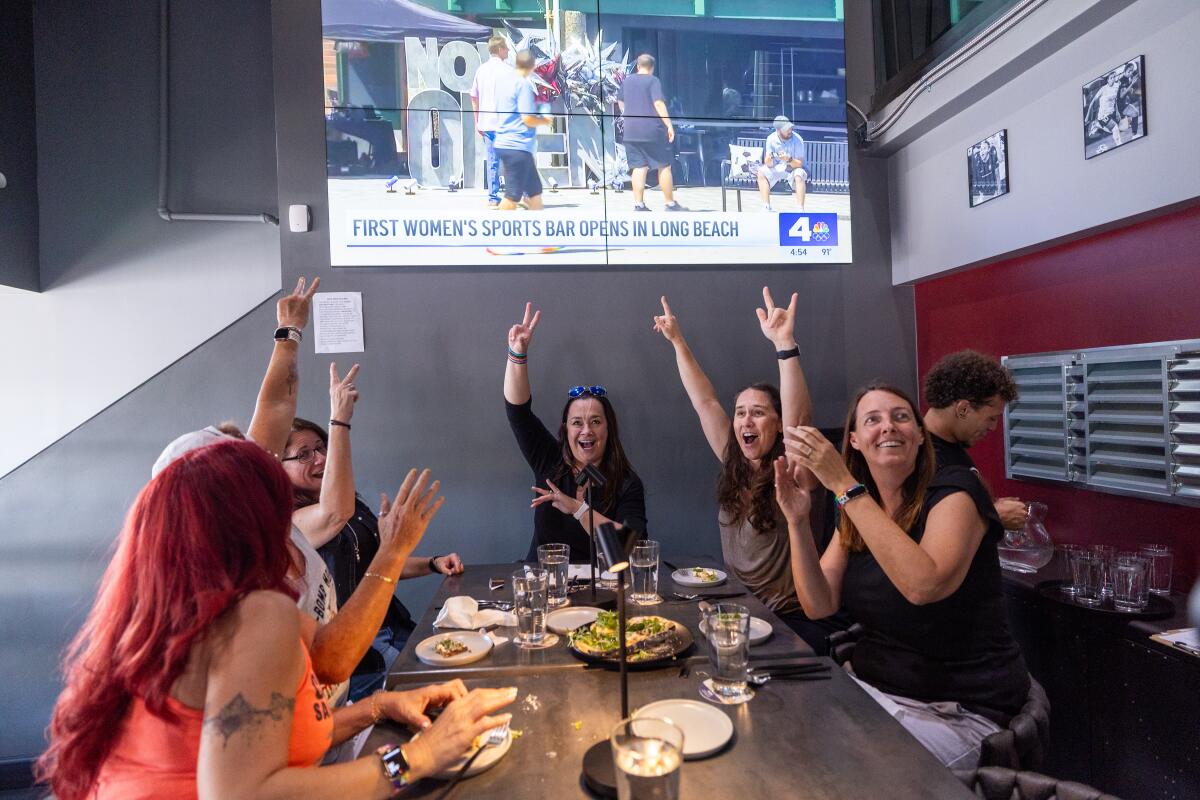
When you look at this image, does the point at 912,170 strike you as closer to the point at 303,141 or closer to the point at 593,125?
the point at 593,125

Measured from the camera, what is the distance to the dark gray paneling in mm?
3861

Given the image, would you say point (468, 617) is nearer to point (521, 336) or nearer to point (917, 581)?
point (917, 581)

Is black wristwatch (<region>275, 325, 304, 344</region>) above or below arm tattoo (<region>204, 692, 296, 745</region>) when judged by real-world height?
above

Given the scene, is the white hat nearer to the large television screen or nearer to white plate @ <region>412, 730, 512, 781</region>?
white plate @ <region>412, 730, 512, 781</region>

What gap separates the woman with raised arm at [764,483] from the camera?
2.59m

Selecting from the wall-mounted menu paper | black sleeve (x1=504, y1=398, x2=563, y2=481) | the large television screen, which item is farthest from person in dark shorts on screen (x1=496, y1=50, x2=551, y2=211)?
black sleeve (x1=504, y1=398, x2=563, y2=481)

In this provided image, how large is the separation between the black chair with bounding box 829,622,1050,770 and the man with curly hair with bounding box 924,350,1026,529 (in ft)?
2.85

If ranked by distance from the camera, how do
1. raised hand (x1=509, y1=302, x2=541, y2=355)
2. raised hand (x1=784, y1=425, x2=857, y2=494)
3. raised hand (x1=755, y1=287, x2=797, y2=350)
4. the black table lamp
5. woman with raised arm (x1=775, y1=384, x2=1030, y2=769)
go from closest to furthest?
the black table lamp → woman with raised arm (x1=775, y1=384, x2=1030, y2=769) → raised hand (x1=784, y1=425, x2=857, y2=494) → raised hand (x1=755, y1=287, x2=797, y2=350) → raised hand (x1=509, y1=302, x2=541, y2=355)

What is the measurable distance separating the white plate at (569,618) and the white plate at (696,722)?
56 centimetres

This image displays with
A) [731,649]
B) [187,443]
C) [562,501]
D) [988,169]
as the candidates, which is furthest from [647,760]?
[988,169]

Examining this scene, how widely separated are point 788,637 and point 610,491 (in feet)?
4.45

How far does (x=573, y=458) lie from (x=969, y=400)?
5.73 ft

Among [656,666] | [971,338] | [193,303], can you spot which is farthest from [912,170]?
[193,303]

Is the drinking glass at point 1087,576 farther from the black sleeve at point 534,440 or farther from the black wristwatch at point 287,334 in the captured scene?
the black wristwatch at point 287,334
